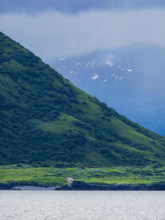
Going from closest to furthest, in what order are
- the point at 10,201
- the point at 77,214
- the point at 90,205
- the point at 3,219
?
the point at 3,219 < the point at 77,214 < the point at 90,205 < the point at 10,201

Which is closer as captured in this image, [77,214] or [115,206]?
[77,214]

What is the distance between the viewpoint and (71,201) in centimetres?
19875

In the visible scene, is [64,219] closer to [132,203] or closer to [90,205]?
[90,205]

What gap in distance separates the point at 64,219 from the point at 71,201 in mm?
60326

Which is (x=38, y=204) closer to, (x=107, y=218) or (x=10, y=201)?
(x=10, y=201)

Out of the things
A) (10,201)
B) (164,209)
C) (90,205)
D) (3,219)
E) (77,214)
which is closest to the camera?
(3,219)

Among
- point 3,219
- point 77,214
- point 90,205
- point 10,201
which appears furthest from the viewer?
point 10,201


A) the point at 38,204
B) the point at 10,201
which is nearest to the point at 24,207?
the point at 38,204

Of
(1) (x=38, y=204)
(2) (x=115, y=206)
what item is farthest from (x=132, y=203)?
(1) (x=38, y=204)

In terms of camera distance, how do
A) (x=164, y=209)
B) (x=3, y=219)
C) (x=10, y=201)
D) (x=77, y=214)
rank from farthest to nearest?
(x=10, y=201)
(x=164, y=209)
(x=77, y=214)
(x=3, y=219)

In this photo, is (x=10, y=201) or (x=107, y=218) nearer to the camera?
(x=107, y=218)

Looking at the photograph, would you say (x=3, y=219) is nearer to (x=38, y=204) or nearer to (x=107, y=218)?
(x=107, y=218)

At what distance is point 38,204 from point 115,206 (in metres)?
23.1

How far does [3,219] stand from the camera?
136 metres
